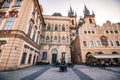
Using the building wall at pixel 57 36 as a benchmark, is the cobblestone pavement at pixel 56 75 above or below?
below

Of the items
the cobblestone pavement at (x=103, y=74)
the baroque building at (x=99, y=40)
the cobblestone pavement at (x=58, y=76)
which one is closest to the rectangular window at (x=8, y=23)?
the cobblestone pavement at (x=58, y=76)

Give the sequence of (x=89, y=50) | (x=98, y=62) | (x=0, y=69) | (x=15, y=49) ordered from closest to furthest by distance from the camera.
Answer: (x=0, y=69) → (x=15, y=49) → (x=98, y=62) → (x=89, y=50)

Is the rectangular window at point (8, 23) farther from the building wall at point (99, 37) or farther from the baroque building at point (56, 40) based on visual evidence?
the building wall at point (99, 37)

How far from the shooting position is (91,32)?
24.4 meters

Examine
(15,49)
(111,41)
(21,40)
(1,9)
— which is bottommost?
(15,49)

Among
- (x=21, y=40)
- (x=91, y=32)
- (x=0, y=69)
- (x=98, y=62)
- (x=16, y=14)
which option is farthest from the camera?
(x=91, y=32)

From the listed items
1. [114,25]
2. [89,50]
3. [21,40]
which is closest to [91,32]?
[89,50]

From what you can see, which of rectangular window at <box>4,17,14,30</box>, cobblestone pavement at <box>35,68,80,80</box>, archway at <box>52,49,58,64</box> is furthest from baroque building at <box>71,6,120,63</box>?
rectangular window at <box>4,17,14,30</box>

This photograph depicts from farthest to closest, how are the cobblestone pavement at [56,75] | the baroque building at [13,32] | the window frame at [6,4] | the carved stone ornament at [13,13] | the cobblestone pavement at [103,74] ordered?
the window frame at [6,4] < the carved stone ornament at [13,13] < the baroque building at [13,32] < the cobblestone pavement at [103,74] < the cobblestone pavement at [56,75]

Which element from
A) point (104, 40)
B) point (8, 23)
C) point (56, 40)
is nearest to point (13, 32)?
point (8, 23)

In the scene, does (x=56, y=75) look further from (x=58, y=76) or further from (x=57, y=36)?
(x=57, y=36)

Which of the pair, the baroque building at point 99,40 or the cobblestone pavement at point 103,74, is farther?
the baroque building at point 99,40

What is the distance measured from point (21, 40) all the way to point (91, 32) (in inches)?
830

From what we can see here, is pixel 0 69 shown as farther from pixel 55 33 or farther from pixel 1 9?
pixel 55 33
